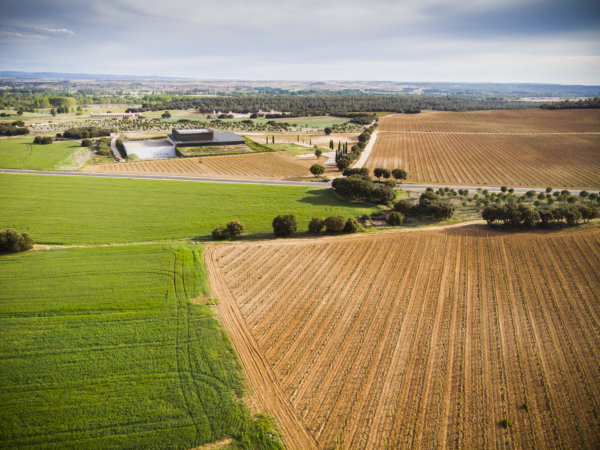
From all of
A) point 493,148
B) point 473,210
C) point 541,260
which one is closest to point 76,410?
point 541,260

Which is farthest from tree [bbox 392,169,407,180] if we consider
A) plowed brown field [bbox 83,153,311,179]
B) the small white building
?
the small white building

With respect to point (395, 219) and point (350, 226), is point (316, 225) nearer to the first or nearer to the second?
point (350, 226)

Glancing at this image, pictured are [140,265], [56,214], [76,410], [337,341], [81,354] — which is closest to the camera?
[76,410]

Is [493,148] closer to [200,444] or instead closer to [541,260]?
[541,260]

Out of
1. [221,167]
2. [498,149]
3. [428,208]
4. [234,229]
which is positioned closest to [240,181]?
[221,167]

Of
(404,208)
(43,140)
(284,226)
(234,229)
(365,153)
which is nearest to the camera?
(234,229)

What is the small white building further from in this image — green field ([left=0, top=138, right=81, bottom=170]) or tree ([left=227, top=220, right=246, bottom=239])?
tree ([left=227, top=220, right=246, bottom=239])
